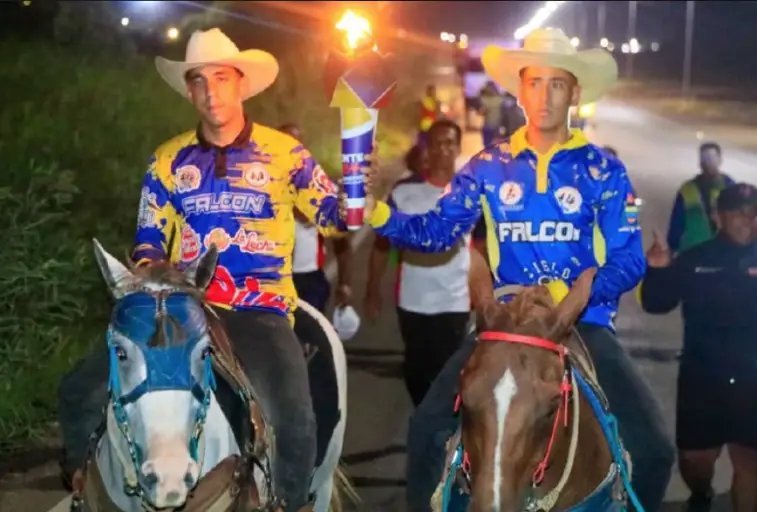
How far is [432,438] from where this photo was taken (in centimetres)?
428

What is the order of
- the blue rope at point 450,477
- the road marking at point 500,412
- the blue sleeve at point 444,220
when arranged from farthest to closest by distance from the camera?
1. the blue sleeve at point 444,220
2. the blue rope at point 450,477
3. the road marking at point 500,412

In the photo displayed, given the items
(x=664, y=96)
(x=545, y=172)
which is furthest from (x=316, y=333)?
(x=664, y=96)

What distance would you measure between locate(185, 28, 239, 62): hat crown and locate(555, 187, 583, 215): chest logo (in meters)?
1.72

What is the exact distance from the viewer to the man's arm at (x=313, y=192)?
4992 millimetres

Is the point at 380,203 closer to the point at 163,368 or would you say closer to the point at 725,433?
the point at 163,368

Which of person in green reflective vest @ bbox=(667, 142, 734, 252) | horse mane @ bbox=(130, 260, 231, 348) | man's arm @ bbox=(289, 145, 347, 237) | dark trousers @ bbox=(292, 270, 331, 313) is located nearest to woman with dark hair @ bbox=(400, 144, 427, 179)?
dark trousers @ bbox=(292, 270, 331, 313)

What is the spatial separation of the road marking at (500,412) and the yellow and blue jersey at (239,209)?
5.52 ft

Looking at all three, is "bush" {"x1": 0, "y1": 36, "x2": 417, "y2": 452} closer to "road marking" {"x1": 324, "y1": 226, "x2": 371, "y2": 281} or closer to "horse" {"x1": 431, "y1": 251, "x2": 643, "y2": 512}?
"horse" {"x1": 431, "y1": 251, "x2": 643, "y2": 512}

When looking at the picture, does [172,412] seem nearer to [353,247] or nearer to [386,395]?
[386,395]

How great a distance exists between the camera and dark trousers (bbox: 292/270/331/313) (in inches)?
313

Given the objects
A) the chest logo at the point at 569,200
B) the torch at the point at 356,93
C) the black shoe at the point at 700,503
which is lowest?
the black shoe at the point at 700,503

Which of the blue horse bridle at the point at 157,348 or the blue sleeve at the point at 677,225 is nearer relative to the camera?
the blue horse bridle at the point at 157,348

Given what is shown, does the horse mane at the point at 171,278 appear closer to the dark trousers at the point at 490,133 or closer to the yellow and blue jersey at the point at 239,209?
the yellow and blue jersey at the point at 239,209

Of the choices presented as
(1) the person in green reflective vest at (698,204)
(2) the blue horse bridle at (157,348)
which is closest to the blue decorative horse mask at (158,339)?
(2) the blue horse bridle at (157,348)
